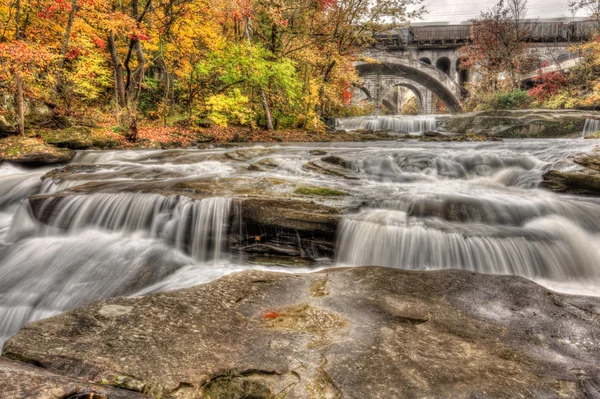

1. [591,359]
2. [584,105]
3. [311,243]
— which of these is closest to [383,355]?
[591,359]

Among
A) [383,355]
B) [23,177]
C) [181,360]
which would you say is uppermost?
[23,177]

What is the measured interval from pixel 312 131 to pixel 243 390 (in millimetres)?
16123

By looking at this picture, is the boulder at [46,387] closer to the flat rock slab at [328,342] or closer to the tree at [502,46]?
the flat rock slab at [328,342]

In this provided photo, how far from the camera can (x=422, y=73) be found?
2939 centimetres

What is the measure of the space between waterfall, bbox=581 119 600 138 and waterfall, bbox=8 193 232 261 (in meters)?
14.5

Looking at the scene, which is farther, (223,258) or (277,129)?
(277,129)

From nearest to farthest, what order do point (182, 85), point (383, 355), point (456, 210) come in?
point (383, 355) → point (456, 210) → point (182, 85)

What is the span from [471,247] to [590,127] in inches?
506

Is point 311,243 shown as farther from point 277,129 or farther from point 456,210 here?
point 277,129

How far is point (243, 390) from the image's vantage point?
1785mm

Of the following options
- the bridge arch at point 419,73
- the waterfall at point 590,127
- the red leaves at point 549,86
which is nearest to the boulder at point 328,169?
the waterfall at point 590,127

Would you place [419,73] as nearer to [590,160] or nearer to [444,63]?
[444,63]

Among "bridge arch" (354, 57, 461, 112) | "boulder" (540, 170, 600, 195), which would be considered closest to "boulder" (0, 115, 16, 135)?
"boulder" (540, 170, 600, 195)

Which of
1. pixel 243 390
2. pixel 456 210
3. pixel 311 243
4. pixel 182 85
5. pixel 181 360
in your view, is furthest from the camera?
pixel 182 85
